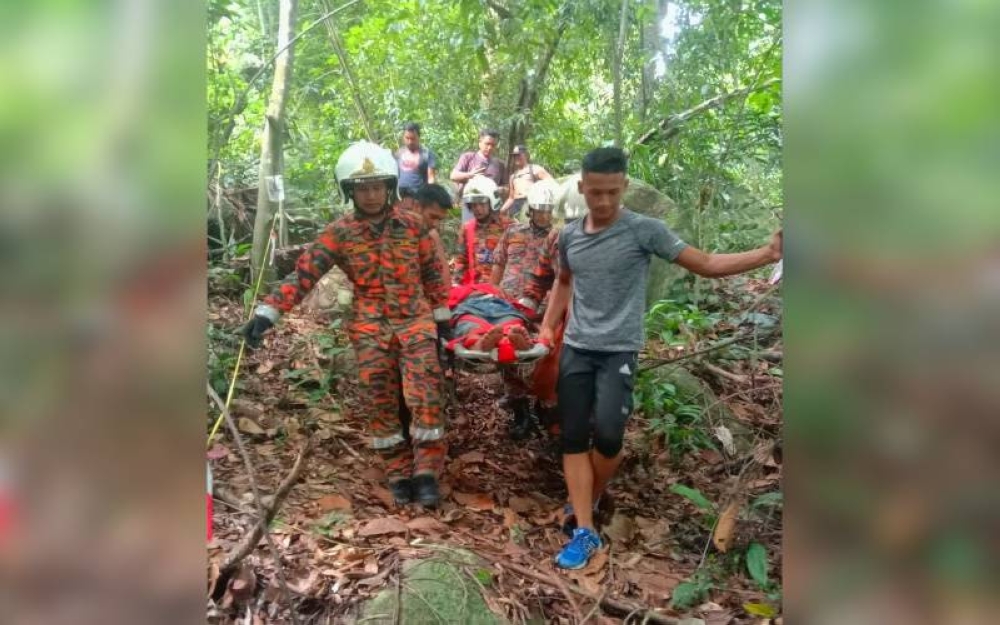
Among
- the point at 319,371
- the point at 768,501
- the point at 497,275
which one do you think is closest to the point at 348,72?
the point at 497,275

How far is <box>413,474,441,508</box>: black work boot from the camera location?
3723 millimetres

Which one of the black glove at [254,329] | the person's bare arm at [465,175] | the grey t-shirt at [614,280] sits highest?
the person's bare arm at [465,175]

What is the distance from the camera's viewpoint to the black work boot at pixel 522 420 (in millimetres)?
4871

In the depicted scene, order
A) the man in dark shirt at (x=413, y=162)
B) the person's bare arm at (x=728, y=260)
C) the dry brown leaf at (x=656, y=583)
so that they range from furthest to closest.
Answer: the man in dark shirt at (x=413, y=162)
the dry brown leaf at (x=656, y=583)
the person's bare arm at (x=728, y=260)

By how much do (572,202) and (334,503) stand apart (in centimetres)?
229

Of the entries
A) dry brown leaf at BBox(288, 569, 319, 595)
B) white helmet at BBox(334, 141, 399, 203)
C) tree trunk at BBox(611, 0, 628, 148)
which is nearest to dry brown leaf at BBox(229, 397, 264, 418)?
white helmet at BBox(334, 141, 399, 203)

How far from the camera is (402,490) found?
12.6ft

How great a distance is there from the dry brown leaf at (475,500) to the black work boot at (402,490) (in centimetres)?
28

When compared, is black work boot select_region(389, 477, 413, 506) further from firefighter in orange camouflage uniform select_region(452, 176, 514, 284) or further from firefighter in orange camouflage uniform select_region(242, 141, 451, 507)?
firefighter in orange camouflage uniform select_region(452, 176, 514, 284)

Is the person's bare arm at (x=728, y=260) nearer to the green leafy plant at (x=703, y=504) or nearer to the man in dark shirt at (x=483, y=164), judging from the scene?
the green leafy plant at (x=703, y=504)

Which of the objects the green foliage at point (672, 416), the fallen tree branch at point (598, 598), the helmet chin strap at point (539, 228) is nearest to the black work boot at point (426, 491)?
the fallen tree branch at point (598, 598)
